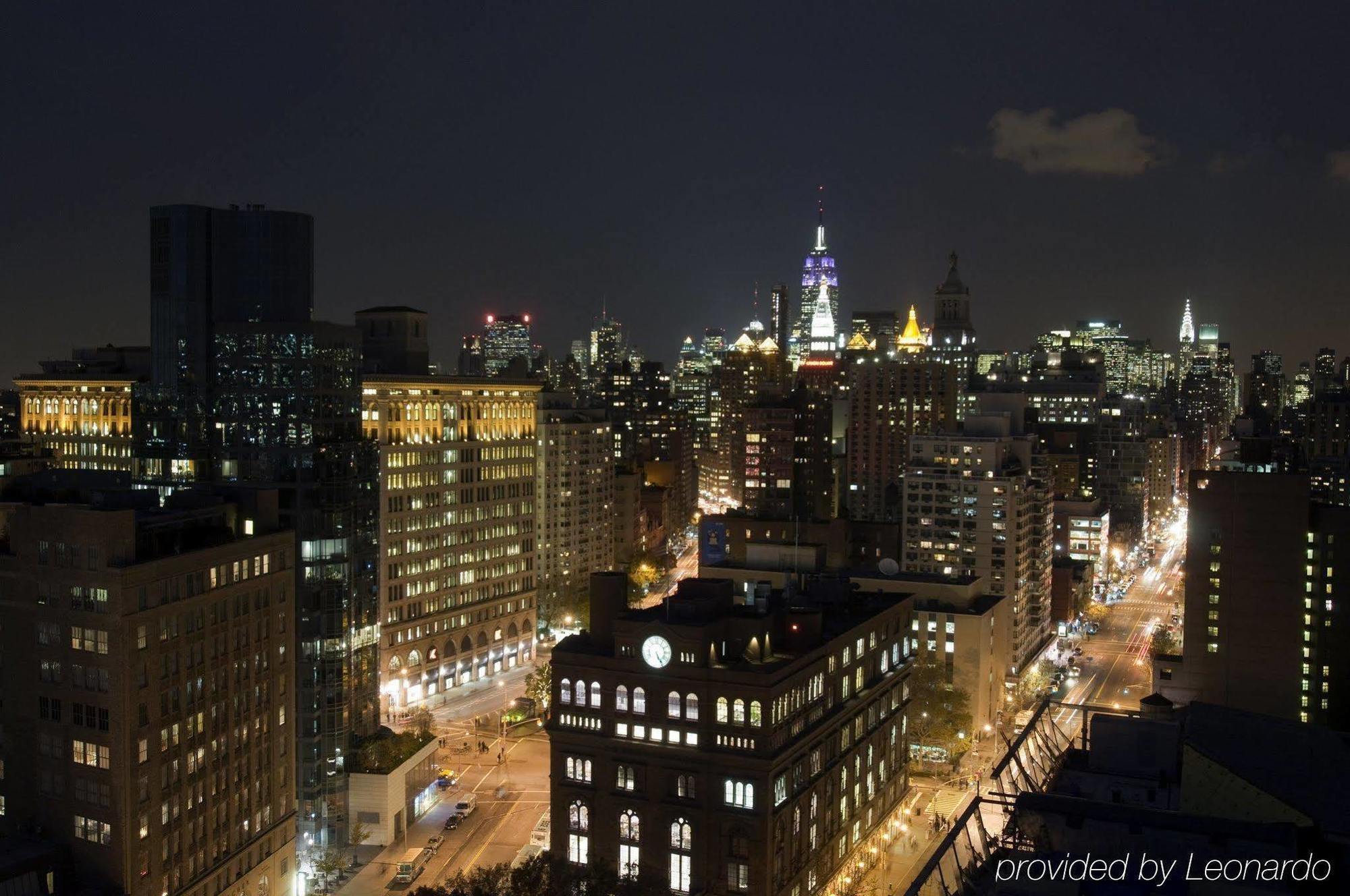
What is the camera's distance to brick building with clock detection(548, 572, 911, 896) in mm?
65812

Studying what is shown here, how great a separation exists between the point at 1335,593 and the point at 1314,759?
59.5 m

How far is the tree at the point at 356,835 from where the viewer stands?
79688 millimetres

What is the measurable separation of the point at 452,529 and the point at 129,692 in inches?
2757

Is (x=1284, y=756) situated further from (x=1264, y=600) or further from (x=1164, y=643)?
(x=1164, y=643)

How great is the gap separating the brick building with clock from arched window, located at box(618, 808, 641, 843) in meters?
0.08

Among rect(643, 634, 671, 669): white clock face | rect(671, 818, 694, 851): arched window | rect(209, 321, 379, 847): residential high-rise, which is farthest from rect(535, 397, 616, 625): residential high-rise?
rect(671, 818, 694, 851): arched window

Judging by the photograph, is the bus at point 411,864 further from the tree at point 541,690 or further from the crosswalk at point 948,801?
the crosswalk at point 948,801

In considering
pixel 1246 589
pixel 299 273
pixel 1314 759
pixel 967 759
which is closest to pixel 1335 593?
pixel 1246 589

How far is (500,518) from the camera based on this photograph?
447ft

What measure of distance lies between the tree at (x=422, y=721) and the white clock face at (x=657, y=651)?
92.3ft

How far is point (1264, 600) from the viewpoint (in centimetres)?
10694

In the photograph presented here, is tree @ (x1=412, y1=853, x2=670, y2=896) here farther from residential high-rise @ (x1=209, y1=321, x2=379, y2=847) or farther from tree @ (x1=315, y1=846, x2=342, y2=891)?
residential high-rise @ (x1=209, y1=321, x2=379, y2=847)

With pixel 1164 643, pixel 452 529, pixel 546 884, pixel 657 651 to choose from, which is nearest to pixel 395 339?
pixel 452 529

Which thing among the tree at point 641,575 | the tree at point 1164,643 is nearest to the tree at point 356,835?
the tree at point 641,575
